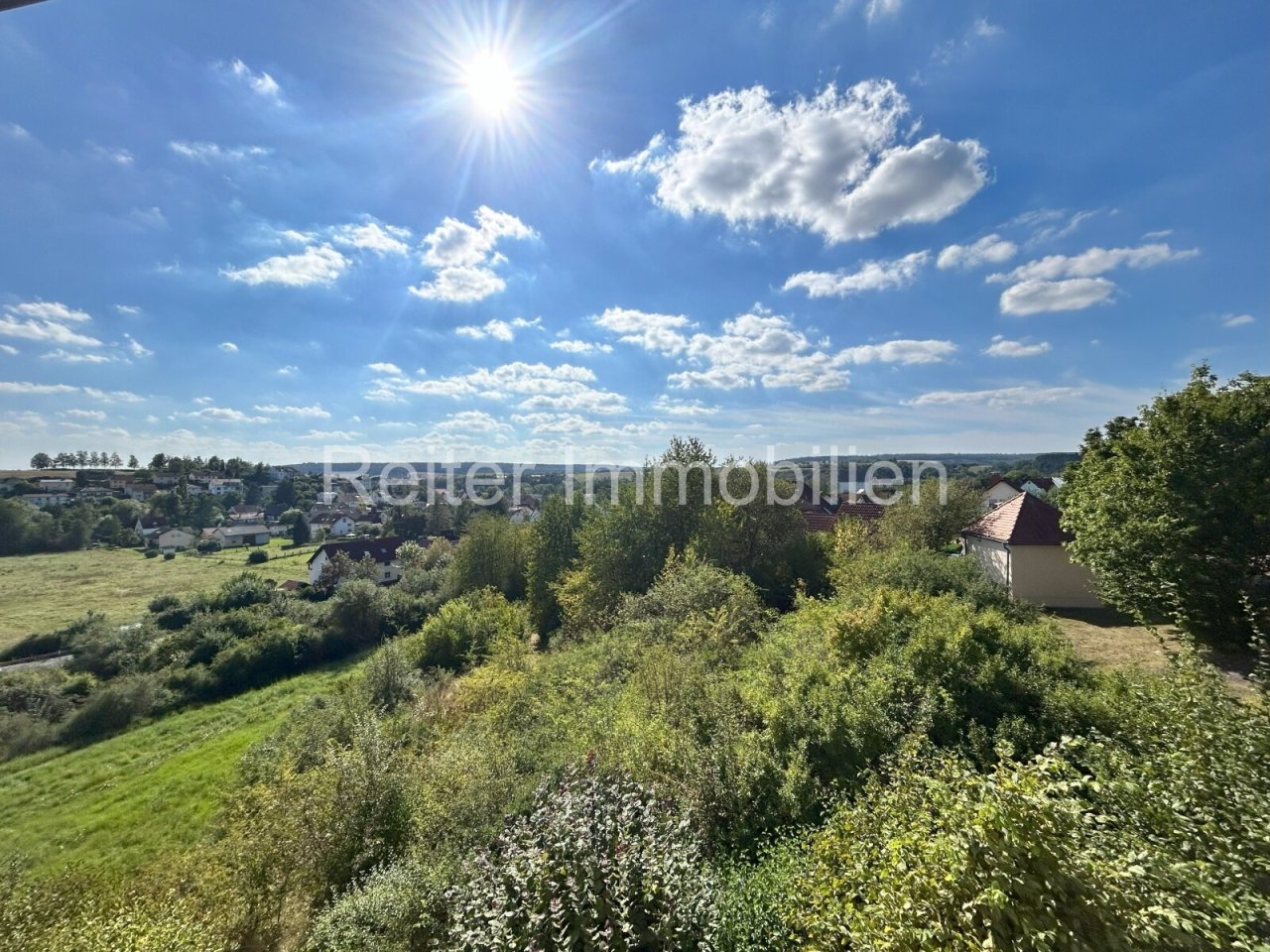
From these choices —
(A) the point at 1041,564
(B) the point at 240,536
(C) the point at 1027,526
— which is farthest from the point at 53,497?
(A) the point at 1041,564

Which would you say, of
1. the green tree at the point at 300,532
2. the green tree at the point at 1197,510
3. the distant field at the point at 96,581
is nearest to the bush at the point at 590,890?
the green tree at the point at 1197,510

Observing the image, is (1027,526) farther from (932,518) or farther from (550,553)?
(550,553)

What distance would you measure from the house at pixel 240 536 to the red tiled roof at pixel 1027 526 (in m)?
64.8

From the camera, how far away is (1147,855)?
8.06 ft

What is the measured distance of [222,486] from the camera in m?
79.9

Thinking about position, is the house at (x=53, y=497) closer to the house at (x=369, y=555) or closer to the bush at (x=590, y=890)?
the house at (x=369, y=555)

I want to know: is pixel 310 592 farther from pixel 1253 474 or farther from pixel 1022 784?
pixel 1253 474

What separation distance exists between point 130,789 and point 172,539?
151 feet

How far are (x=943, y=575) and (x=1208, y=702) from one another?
328 inches

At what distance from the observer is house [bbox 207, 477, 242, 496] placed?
76575 millimetres

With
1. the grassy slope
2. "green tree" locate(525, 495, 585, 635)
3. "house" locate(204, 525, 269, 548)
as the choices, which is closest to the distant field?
"house" locate(204, 525, 269, 548)

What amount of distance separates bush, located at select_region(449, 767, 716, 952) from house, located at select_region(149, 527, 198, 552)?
193ft

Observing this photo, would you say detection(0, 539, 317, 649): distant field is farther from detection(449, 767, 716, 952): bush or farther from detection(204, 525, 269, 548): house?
detection(449, 767, 716, 952): bush

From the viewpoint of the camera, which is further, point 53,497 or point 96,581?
point 53,497
